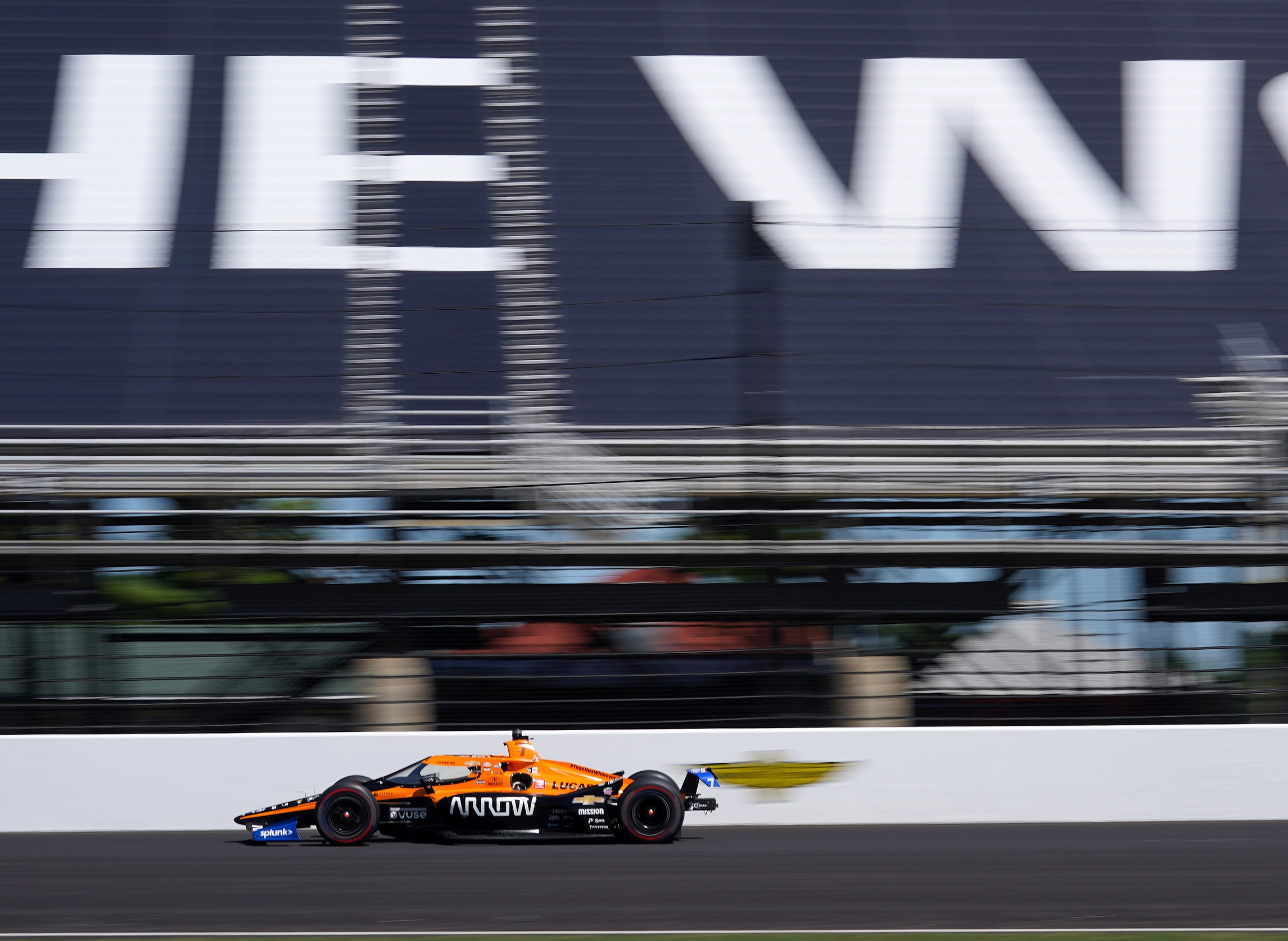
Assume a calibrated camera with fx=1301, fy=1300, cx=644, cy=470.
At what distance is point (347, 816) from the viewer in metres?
5.56

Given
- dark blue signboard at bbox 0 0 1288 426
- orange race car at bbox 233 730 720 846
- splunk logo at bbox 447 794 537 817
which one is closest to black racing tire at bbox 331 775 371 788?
orange race car at bbox 233 730 720 846

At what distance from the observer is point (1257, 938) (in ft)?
12.9

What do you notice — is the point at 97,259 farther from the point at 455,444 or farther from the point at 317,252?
the point at 455,444

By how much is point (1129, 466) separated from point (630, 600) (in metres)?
3.11

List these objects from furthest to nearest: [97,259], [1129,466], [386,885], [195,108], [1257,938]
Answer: [195,108] < [97,259] < [1129,466] < [386,885] < [1257,938]

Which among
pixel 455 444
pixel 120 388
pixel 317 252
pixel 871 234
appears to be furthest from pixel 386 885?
pixel 871 234

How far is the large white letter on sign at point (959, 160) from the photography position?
9984mm

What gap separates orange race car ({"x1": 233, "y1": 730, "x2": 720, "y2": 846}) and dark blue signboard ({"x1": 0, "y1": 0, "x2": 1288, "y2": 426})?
2.81 metres

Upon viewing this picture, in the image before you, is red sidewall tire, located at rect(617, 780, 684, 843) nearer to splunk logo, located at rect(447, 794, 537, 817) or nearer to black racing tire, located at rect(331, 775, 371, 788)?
splunk logo, located at rect(447, 794, 537, 817)

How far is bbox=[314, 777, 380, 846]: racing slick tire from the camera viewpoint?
553 cm

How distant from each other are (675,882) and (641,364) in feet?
13.5

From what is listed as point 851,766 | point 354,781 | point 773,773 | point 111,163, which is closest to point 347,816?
point 354,781

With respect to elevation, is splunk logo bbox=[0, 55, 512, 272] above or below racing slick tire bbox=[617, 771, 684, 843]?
above

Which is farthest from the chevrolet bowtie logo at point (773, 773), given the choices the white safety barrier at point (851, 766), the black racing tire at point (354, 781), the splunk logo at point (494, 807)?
the black racing tire at point (354, 781)
